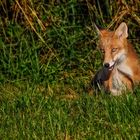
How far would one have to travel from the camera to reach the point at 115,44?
24.6 feet

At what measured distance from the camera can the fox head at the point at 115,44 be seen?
24.4ft

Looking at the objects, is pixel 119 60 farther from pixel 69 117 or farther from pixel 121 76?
pixel 69 117

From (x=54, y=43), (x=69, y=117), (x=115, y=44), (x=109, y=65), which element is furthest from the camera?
(x=54, y=43)

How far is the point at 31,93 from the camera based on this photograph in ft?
23.9

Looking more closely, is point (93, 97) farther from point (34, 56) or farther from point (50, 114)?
point (34, 56)

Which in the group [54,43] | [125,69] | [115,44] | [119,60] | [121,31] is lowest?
[54,43]

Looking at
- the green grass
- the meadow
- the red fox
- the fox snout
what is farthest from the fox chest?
the green grass

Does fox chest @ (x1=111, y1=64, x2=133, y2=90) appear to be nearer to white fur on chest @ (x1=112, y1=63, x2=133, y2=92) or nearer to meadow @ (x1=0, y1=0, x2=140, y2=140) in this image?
white fur on chest @ (x1=112, y1=63, x2=133, y2=92)

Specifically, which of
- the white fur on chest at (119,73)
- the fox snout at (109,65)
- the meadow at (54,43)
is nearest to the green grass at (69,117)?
the meadow at (54,43)

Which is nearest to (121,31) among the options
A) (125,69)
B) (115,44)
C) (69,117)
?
A: (115,44)

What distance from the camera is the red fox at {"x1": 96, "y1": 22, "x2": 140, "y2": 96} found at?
747cm

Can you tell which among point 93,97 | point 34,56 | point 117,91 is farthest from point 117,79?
point 34,56

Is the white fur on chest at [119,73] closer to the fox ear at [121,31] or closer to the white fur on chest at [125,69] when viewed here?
the white fur on chest at [125,69]

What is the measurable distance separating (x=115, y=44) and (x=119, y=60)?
0.19 metres
